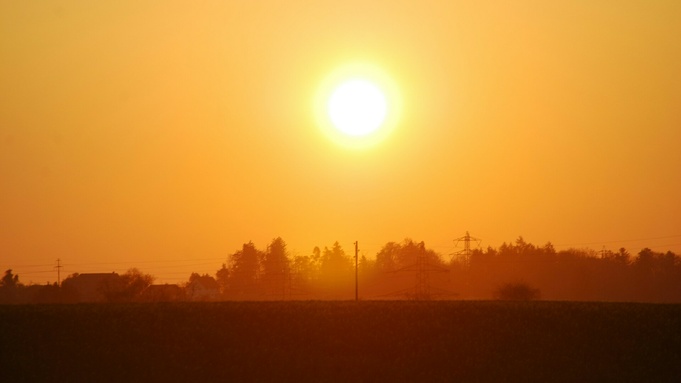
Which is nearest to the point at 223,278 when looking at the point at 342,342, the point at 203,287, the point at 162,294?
Answer: the point at 203,287

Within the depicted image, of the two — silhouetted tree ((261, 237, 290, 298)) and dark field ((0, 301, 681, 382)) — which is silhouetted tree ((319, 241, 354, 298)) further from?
dark field ((0, 301, 681, 382))

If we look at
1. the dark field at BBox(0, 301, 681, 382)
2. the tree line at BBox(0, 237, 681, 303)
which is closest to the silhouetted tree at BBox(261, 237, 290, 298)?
the tree line at BBox(0, 237, 681, 303)

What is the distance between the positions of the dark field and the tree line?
4942 centimetres

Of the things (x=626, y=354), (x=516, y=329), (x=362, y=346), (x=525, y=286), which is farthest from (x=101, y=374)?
(x=525, y=286)

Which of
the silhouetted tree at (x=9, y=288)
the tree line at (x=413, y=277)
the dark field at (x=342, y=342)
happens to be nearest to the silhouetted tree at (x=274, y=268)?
the tree line at (x=413, y=277)

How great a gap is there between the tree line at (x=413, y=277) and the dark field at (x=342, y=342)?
49425 mm

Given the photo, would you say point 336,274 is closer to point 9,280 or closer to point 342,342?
point 9,280

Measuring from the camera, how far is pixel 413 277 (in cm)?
13125

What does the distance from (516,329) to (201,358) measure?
18893 millimetres

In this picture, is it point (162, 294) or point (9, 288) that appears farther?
point (9, 288)

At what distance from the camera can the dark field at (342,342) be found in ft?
155

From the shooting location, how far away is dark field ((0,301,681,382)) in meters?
47.2

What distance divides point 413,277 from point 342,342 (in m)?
81.3

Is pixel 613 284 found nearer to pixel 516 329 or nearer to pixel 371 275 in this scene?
pixel 371 275
